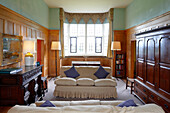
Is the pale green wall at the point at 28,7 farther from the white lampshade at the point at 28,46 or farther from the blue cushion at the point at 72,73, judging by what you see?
the blue cushion at the point at 72,73

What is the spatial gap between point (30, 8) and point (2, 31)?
6.87 feet

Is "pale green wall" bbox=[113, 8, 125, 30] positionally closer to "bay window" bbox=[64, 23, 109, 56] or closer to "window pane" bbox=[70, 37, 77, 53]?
"bay window" bbox=[64, 23, 109, 56]

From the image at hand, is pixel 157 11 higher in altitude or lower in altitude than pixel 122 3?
lower

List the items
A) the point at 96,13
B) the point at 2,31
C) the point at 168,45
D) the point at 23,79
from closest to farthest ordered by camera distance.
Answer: the point at 168,45, the point at 23,79, the point at 2,31, the point at 96,13

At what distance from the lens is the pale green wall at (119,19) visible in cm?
788

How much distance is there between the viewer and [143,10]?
555 cm

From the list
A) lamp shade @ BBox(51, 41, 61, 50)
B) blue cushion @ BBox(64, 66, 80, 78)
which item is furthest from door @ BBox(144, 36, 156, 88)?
lamp shade @ BBox(51, 41, 61, 50)

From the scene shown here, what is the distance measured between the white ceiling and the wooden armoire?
11.0 ft

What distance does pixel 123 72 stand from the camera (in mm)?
7832

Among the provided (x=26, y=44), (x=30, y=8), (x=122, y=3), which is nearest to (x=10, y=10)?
(x=26, y=44)

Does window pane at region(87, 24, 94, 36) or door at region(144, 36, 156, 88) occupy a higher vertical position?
window pane at region(87, 24, 94, 36)

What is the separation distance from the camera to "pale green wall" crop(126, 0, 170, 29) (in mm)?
4195

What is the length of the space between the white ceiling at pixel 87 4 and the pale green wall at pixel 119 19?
0.36 m

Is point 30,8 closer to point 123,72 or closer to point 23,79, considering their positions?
point 23,79
